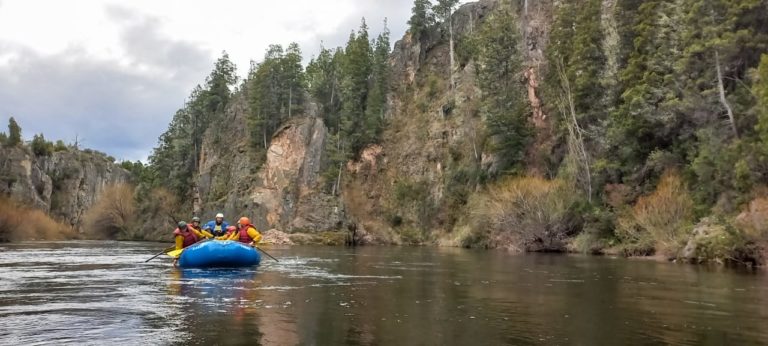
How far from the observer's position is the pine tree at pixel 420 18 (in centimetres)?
8569

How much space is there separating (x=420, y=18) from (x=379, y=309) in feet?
258

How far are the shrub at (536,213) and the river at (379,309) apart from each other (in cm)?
2213

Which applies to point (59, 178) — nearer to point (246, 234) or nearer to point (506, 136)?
point (506, 136)

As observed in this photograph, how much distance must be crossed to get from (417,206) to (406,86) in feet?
73.8

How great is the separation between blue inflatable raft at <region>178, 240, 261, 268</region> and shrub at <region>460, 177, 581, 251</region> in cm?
2520

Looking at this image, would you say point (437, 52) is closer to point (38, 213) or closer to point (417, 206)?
point (417, 206)

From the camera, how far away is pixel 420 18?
86.1m

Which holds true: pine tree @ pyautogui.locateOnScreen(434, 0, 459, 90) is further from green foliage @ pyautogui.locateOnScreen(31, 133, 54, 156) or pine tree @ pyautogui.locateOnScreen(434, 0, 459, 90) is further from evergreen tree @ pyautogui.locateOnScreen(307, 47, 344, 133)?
green foliage @ pyautogui.locateOnScreen(31, 133, 54, 156)

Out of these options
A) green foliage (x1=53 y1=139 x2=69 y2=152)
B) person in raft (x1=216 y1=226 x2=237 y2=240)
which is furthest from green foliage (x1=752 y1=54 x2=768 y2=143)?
green foliage (x1=53 y1=139 x2=69 y2=152)

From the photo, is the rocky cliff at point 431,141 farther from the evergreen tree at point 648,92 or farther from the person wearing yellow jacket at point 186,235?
the person wearing yellow jacket at point 186,235

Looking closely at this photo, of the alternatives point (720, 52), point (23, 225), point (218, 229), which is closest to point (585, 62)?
point (720, 52)

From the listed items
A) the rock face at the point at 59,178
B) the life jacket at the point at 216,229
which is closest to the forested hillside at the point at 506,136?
the rock face at the point at 59,178

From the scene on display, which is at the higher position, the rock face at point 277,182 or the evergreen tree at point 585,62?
the evergreen tree at point 585,62

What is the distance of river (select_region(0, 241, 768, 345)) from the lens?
893 centimetres
